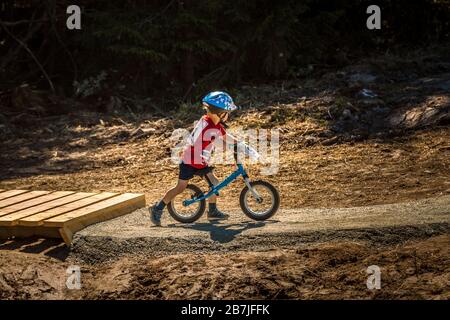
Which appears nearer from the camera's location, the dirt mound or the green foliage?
the dirt mound

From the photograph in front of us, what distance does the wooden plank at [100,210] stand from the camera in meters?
7.64

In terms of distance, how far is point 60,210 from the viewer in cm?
817

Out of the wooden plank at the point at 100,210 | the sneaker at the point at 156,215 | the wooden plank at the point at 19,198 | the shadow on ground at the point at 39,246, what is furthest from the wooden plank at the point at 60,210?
the sneaker at the point at 156,215

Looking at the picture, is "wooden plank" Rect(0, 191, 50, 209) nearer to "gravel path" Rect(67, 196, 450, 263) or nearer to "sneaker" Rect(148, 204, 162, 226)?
"gravel path" Rect(67, 196, 450, 263)

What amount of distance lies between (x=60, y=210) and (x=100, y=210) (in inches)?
18.6

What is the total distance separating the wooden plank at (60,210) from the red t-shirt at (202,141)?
1573mm

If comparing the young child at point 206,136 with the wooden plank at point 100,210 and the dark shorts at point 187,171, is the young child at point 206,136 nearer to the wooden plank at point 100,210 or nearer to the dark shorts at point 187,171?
the dark shorts at point 187,171

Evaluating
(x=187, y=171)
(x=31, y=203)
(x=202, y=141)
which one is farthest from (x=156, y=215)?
(x=31, y=203)

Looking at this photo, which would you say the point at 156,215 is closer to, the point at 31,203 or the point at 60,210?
the point at 60,210

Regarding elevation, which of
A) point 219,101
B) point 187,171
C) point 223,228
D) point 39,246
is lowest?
point 39,246

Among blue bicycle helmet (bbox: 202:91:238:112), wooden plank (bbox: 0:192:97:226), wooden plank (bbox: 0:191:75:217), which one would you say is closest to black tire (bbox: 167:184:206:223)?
blue bicycle helmet (bbox: 202:91:238:112)

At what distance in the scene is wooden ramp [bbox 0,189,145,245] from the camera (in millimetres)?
7676

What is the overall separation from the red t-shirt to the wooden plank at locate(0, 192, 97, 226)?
189 cm
